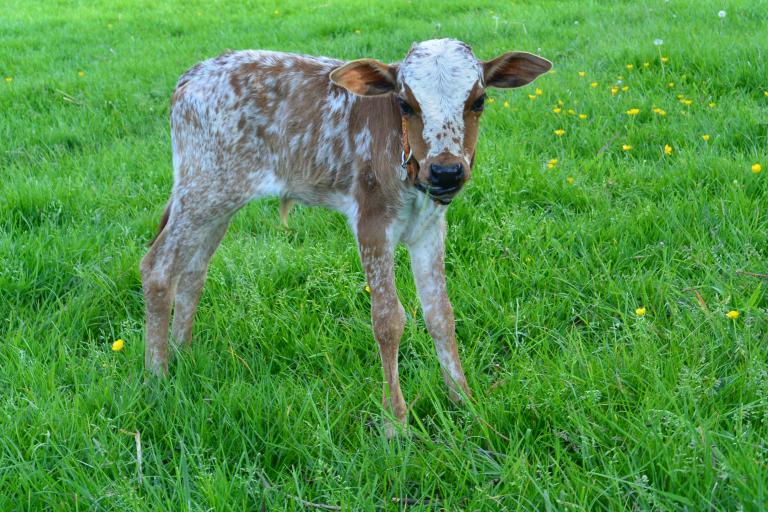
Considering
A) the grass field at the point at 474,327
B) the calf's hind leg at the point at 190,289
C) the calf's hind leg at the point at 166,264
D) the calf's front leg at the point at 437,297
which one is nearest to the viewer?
the grass field at the point at 474,327

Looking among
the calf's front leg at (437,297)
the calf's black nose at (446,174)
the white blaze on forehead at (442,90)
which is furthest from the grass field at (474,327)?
the white blaze on forehead at (442,90)

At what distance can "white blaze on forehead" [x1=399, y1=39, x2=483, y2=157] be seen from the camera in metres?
2.91

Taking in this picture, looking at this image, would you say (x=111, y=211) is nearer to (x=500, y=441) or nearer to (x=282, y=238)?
(x=282, y=238)

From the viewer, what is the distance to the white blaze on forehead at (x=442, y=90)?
291 cm

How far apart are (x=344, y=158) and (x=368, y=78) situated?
0.45 m

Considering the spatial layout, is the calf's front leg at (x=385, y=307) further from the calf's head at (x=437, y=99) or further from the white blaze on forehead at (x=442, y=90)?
the white blaze on forehead at (x=442, y=90)

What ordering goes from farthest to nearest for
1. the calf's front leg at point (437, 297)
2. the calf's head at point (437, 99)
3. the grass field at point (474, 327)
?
the calf's front leg at point (437, 297), the calf's head at point (437, 99), the grass field at point (474, 327)

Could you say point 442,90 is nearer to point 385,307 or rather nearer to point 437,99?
point 437,99

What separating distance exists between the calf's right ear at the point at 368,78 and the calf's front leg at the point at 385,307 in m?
0.61

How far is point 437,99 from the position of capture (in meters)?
2.94

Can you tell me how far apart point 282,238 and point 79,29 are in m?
8.62

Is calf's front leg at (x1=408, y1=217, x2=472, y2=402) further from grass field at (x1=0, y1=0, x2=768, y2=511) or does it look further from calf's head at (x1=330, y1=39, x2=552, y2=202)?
calf's head at (x1=330, y1=39, x2=552, y2=202)

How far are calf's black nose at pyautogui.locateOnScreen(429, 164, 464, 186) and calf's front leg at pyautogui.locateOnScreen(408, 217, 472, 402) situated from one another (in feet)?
2.29

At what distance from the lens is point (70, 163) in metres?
6.26
